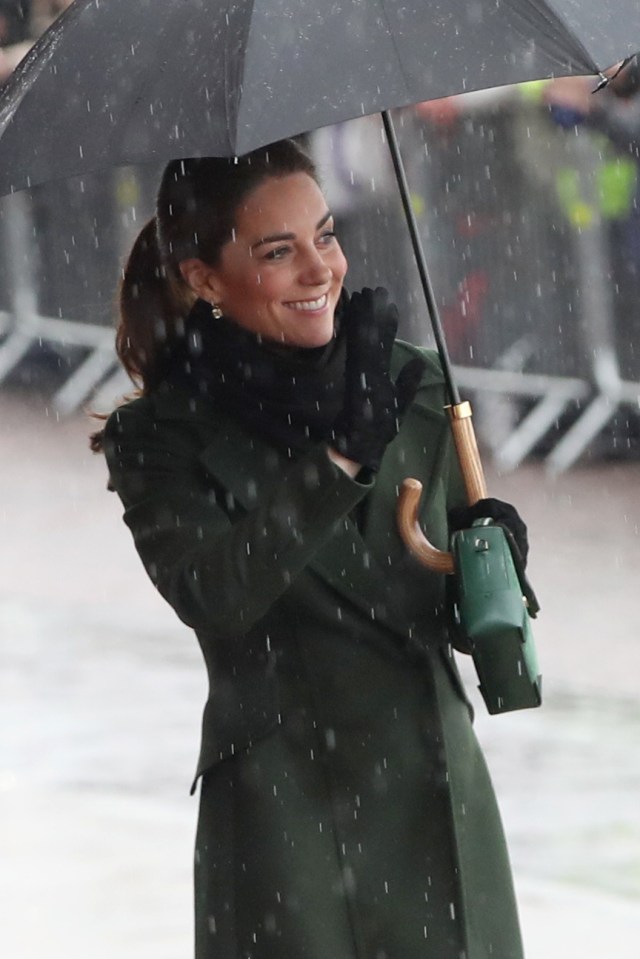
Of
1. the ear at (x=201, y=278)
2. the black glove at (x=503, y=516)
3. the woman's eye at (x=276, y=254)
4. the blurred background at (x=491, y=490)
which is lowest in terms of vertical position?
the black glove at (x=503, y=516)

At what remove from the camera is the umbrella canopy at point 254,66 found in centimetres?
255

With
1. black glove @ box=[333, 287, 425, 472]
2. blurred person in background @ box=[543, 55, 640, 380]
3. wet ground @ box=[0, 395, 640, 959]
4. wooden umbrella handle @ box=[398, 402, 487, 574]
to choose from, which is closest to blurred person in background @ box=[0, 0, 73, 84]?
wet ground @ box=[0, 395, 640, 959]

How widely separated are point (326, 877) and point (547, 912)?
2.10 m

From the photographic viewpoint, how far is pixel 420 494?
280 cm

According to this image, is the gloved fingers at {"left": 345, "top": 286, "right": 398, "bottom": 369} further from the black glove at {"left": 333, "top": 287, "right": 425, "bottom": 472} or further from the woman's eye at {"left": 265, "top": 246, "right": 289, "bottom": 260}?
the woman's eye at {"left": 265, "top": 246, "right": 289, "bottom": 260}

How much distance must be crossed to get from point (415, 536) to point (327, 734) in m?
0.32

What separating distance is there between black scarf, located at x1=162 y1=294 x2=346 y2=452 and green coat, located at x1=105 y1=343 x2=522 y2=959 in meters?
0.04

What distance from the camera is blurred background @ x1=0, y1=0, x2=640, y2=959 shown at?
201 inches

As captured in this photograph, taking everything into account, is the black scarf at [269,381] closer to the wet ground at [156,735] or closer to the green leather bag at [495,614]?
the green leather bag at [495,614]

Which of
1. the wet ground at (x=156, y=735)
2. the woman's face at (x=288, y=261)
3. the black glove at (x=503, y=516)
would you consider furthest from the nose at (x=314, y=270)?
the wet ground at (x=156, y=735)

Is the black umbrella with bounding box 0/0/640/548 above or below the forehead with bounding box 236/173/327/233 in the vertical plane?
above

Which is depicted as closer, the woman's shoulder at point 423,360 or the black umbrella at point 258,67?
the black umbrella at point 258,67

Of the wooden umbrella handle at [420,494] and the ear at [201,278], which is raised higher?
the ear at [201,278]

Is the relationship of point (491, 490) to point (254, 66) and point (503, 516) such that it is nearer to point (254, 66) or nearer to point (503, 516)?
point (503, 516)
